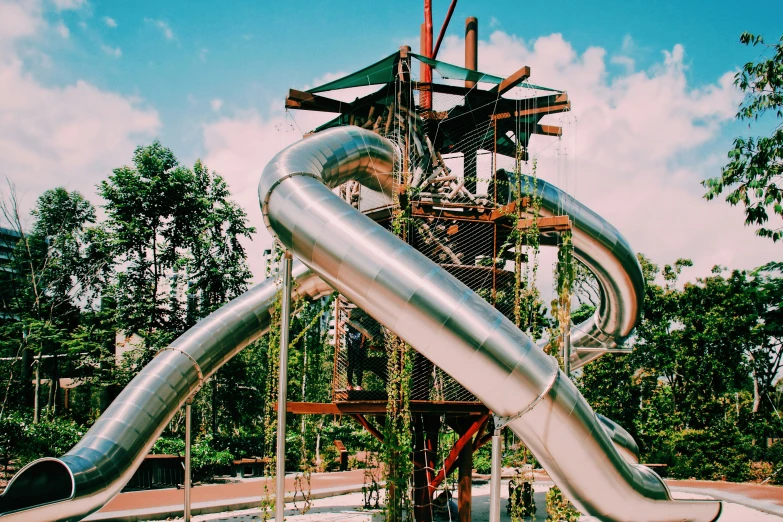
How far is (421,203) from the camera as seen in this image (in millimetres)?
12500

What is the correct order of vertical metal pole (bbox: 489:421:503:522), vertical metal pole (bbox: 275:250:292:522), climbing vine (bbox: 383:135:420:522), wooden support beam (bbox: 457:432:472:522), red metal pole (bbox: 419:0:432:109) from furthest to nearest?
red metal pole (bbox: 419:0:432:109) → wooden support beam (bbox: 457:432:472:522) → climbing vine (bbox: 383:135:420:522) → vertical metal pole (bbox: 275:250:292:522) → vertical metal pole (bbox: 489:421:503:522)

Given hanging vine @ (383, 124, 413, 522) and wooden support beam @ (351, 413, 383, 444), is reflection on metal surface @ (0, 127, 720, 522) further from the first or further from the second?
wooden support beam @ (351, 413, 383, 444)

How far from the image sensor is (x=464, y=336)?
7668 mm

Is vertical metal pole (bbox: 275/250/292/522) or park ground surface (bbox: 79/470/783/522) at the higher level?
vertical metal pole (bbox: 275/250/292/522)

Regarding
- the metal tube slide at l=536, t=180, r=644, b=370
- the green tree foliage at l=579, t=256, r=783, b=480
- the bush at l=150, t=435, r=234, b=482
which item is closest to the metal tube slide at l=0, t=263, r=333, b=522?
the metal tube slide at l=536, t=180, r=644, b=370

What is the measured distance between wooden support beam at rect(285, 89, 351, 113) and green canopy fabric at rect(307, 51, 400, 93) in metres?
0.39

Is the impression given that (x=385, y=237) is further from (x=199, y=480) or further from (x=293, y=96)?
(x=199, y=480)

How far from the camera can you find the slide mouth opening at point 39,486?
10.4 m

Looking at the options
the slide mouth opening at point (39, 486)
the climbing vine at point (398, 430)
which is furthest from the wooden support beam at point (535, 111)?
the slide mouth opening at point (39, 486)

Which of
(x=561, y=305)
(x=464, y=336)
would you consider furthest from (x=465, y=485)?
(x=464, y=336)

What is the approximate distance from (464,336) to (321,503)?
12806 millimetres

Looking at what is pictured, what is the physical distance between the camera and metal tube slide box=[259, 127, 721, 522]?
7.71 metres

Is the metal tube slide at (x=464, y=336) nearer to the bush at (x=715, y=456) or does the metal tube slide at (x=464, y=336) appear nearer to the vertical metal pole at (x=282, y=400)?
the vertical metal pole at (x=282, y=400)

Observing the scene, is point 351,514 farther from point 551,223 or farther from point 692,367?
point 692,367
